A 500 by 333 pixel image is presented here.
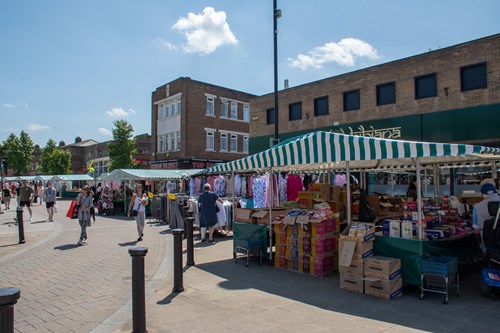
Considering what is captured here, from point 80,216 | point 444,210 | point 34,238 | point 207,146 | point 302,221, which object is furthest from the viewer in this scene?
point 207,146

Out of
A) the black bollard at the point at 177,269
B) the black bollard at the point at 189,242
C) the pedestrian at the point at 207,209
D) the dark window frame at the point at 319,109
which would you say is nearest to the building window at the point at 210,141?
the dark window frame at the point at 319,109

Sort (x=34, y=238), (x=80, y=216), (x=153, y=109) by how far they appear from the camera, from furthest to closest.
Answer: (x=153, y=109)
(x=34, y=238)
(x=80, y=216)

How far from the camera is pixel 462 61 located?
16.3m

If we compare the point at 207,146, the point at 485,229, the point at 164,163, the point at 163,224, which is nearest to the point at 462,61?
the point at 485,229

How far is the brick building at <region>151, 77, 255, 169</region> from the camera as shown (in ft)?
109

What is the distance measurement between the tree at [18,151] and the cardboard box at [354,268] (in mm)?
67472

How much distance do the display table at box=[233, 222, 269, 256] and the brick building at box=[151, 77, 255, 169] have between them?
79.0 feet

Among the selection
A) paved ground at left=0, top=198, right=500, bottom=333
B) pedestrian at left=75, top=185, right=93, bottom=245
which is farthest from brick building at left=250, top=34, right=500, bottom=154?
pedestrian at left=75, top=185, right=93, bottom=245

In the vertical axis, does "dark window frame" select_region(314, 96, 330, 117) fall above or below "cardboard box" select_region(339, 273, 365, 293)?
above

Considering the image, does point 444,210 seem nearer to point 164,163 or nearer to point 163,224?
point 163,224

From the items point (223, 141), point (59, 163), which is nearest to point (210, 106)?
point (223, 141)

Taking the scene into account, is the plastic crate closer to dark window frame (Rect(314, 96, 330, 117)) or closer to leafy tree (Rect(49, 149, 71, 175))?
dark window frame (Rect(314, 96, 330, 117))

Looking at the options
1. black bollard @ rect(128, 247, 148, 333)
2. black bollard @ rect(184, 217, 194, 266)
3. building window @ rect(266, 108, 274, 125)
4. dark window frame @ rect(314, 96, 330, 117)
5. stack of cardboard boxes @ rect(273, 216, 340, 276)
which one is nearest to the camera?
black bollard @ rect(128, 247, 148, 333)

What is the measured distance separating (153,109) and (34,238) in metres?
27.3
